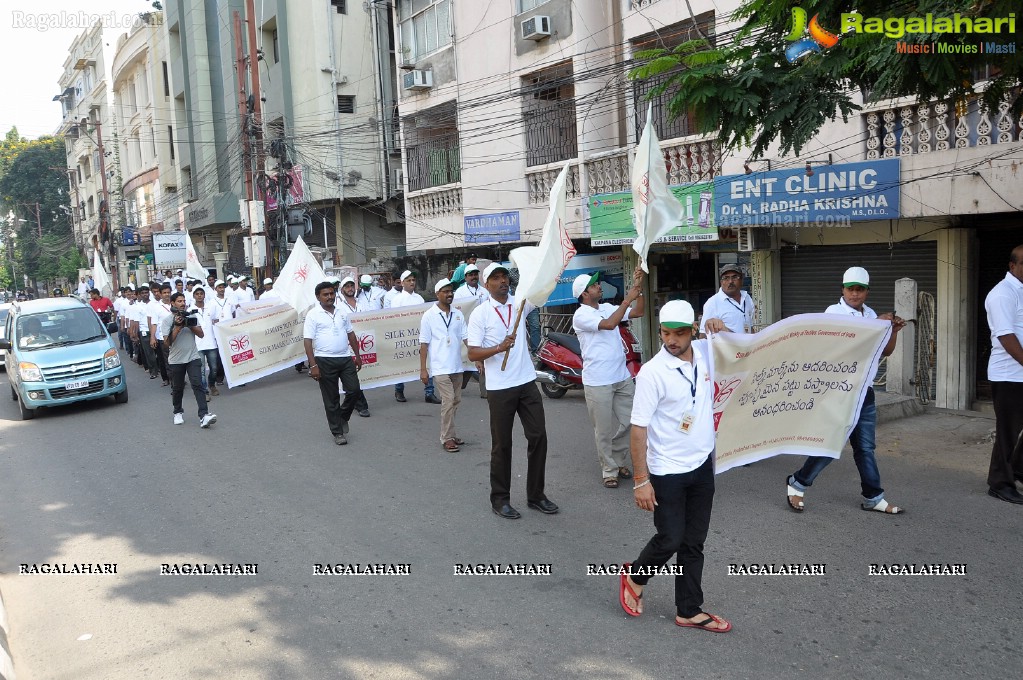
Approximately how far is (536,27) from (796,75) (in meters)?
9.74

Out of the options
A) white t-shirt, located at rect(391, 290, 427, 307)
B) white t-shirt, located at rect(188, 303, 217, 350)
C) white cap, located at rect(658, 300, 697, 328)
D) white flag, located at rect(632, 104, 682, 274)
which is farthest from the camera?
white t-shirt, located at rect(188, 303, 217, 350)

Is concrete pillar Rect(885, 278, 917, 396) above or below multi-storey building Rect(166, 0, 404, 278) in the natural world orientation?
below

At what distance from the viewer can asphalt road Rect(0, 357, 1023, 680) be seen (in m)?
4.12

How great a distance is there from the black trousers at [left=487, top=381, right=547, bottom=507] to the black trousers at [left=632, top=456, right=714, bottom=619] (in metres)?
1.98

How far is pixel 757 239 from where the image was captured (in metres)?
12.0

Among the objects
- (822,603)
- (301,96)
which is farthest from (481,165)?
(822,603)

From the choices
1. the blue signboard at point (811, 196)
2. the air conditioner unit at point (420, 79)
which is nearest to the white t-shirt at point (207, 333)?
the air conditioner unit at point (420, 79)

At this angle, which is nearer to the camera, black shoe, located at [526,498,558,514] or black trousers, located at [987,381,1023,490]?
black trousers, located at [987,381,1023,490]

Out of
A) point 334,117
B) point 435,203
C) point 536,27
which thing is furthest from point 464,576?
point 334,117

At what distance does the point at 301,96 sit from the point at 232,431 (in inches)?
688

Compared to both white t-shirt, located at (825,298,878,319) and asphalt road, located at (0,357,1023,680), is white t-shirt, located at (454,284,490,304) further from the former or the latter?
white t-shirt, located at (825,298,878,319)

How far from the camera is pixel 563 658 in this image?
13.4 ft

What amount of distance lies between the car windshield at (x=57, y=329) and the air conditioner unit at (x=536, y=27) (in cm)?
893

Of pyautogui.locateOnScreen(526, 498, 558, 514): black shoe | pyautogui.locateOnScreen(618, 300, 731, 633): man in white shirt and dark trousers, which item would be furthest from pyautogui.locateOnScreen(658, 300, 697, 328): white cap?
pyautogui.locateOnScreen(526, 498, 558, 514): black shoe
